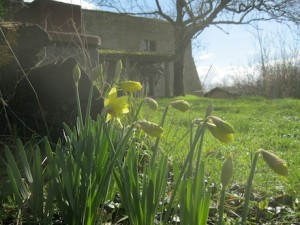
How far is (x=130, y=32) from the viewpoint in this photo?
81.4ft

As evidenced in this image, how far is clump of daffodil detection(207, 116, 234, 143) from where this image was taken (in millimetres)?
734

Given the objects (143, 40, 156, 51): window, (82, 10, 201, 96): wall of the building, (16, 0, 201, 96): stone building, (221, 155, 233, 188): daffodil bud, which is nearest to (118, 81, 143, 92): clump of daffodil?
(221, 155, 233, 188): daffodil bud

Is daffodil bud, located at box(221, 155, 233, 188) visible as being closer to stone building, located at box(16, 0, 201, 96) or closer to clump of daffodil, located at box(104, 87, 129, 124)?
clump of daffodil, located at box(104, 87, 129, 124)

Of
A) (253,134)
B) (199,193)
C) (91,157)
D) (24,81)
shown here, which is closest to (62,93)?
(24,81)

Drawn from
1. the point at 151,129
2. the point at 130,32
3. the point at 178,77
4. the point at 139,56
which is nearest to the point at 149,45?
the point at 130,32

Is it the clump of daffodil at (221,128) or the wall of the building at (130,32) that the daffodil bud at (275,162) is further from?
the wall of the building at (130,32)

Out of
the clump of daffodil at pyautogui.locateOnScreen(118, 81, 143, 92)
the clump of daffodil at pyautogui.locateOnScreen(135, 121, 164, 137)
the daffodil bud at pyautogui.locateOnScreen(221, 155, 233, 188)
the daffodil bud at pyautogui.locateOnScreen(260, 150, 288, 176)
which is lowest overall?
the daffodil bud at pyautogui.locateOnScreen(221, 155, 233, 188)

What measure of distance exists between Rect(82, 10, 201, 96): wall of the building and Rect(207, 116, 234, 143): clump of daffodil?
21360 millimetres

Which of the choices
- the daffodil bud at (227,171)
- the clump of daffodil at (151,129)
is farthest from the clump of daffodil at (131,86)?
the daffodil bud at (227,171)

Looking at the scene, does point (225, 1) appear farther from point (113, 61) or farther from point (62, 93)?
point (62, 93)

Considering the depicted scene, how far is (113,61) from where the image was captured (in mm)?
16469

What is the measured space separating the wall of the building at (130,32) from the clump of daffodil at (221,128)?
21.4m

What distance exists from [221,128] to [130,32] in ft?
80.8

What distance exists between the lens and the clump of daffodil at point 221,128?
0.73m
